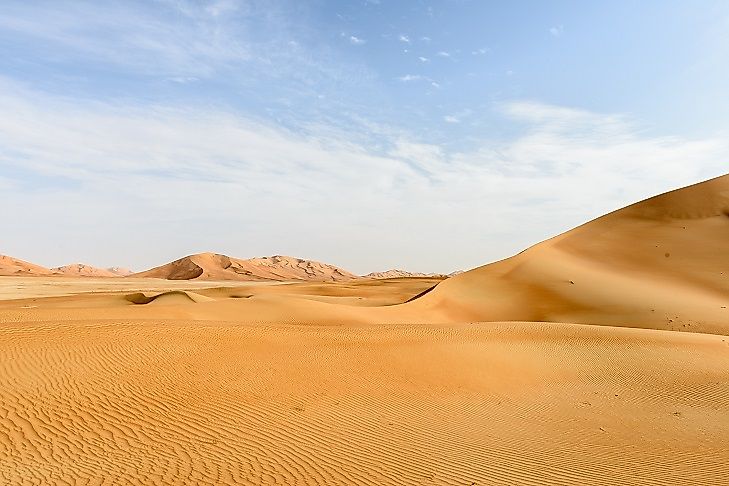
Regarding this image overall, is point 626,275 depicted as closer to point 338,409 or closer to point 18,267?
point 338,409

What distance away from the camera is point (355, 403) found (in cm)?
1027

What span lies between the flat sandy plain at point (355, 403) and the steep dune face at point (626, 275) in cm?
830

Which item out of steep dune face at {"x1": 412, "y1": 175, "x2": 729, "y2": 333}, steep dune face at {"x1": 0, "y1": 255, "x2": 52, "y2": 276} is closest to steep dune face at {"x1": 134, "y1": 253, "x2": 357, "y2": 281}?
steep dune face at {"x1": 0, "y1": 255, "x2": 52, "y2": 276}

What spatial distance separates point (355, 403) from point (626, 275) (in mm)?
27780

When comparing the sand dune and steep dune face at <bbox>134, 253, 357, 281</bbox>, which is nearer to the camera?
the sand dune

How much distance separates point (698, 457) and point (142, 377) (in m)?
10.2

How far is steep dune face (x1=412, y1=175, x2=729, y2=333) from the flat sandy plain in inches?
327

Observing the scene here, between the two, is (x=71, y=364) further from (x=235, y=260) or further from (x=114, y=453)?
(x=235, y=260)

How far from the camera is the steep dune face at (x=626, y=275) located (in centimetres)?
2695

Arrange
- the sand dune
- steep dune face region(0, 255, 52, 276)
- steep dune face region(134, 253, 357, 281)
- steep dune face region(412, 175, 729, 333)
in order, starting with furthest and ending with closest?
steep dune face region(134, 253, 357, 281), steep dune face region(0, 255, 52, 276), steep dune face region(412, 175, 729, 333), the sand dune

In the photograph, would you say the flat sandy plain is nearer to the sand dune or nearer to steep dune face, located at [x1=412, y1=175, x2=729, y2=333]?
the sand dune

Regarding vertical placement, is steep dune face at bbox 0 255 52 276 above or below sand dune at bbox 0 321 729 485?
above

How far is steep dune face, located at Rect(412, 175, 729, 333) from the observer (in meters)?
27.0

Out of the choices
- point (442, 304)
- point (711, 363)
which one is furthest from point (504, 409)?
point (442, 304)
